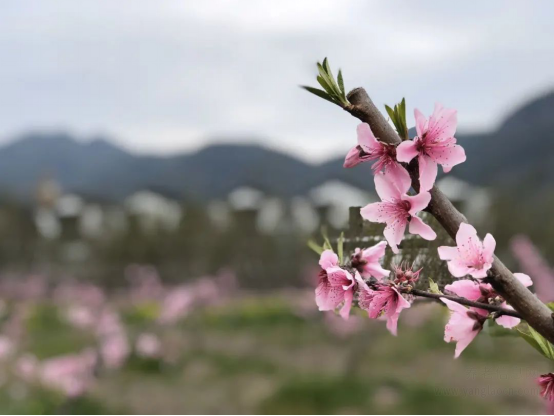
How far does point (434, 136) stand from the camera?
0.98 ft

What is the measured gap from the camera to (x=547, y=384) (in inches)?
12.5

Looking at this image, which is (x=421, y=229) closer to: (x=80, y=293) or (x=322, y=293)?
(x=322, y=293)

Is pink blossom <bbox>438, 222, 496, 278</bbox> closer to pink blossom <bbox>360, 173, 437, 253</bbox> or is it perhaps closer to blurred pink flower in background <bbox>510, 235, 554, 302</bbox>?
pink blossom <bbox>360, 173, 437, 253</bbox>

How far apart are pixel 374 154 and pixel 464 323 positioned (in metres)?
0.11

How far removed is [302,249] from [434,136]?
12.8 feet

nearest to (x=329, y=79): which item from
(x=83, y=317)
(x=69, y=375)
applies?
(x=69, y=375)

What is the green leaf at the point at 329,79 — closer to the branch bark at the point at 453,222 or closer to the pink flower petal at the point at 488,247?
the branch bark at the point at 453,222

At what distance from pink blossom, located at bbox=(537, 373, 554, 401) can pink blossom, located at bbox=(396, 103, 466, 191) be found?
141mm

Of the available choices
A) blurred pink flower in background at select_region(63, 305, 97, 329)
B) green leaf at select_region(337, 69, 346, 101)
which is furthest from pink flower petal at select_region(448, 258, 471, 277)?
blurred pink flower in background at select_region(63, 305, 97, 329)

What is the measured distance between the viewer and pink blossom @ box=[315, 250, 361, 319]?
0.34m

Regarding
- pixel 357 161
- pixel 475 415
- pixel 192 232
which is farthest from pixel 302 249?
pixel 357 161

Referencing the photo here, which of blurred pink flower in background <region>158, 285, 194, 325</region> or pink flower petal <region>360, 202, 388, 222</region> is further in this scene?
blurred pink flower in background <region>158, 285, 194, 325</region>

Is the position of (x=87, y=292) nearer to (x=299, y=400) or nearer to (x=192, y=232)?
(x=192, y=232)

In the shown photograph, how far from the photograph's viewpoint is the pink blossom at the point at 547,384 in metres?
0.31
